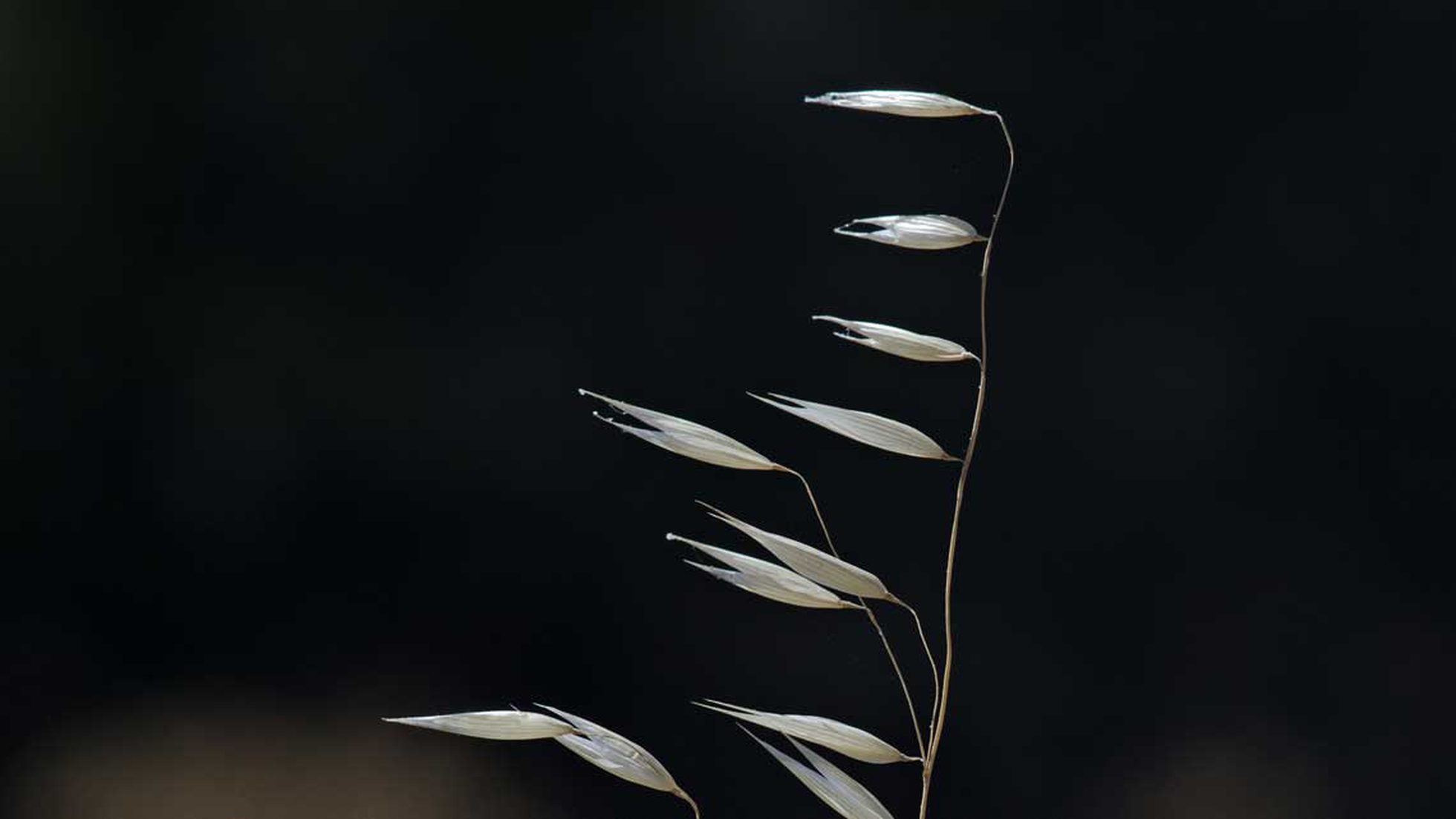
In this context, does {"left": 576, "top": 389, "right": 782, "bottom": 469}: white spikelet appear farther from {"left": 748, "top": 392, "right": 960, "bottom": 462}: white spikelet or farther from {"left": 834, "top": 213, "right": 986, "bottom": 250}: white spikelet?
{"left": 834, "top": 213, "right": 986, "bottom": 250}: white spikelet

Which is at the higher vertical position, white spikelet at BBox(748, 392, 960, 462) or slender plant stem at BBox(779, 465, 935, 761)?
white spikelet at BBox(748, 392, 960, 462)

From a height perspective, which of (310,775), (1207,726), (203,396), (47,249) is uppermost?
(47,249)

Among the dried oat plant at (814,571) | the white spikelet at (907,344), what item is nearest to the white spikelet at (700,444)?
the dried oat plant at (814,571)

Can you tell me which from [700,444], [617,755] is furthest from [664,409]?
[617,755]

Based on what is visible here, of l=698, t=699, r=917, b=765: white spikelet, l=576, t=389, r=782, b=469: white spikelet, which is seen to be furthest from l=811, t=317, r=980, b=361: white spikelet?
l=698, t=699, r=917, b=765: white spikelet

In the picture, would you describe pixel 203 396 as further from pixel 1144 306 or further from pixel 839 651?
pixel 1144 306

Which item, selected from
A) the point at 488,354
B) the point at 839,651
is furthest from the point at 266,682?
the point at 839,651

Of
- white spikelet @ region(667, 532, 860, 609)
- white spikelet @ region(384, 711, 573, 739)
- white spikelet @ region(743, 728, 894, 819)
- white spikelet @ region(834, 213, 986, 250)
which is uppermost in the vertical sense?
white spikelet @ region(834, 213, 986, 250)

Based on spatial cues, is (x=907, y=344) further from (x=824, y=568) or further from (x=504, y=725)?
(x=504, y=725)
